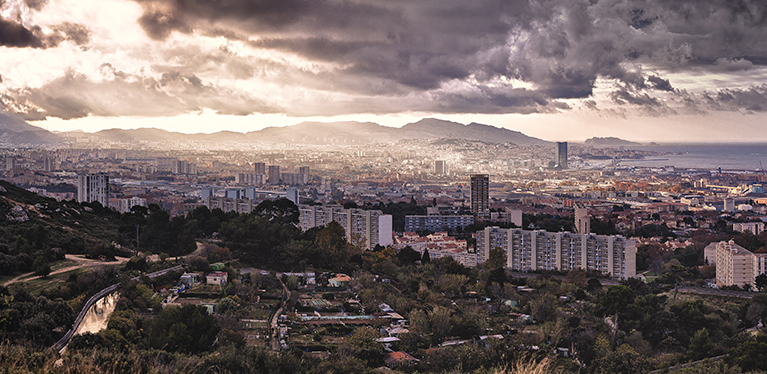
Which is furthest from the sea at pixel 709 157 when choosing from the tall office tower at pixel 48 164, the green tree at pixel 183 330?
the green tree at pixel 183 330

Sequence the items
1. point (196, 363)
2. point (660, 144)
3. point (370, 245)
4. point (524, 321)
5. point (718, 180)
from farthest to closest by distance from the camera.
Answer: point (660, 144) < point (718, 180) < point (370, 245) < point (524, 321) < point (196, 363)

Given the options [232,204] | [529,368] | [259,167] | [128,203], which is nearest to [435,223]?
[232,204]

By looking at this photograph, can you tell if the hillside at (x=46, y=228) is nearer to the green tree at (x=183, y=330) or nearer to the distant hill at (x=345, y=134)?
the green tree at (x=183, y=330)

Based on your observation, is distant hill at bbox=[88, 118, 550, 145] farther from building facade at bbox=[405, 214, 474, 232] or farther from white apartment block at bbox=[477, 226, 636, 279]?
white apartment block at bbox=[477, 226, 636, 279]

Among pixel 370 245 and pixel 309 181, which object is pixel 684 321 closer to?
pixel 370 245

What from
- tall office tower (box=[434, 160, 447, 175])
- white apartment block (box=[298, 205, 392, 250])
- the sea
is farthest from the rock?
the sea

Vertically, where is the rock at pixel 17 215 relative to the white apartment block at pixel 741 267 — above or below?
above

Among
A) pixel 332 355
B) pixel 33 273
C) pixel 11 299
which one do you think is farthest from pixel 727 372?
pixel 33 273
